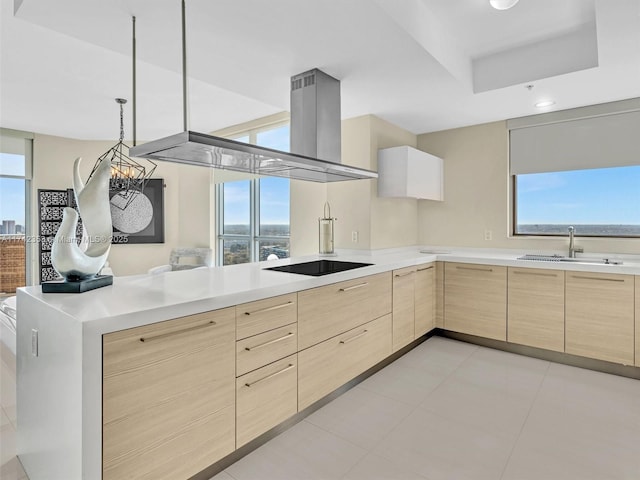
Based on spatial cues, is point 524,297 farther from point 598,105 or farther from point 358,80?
point 358,80

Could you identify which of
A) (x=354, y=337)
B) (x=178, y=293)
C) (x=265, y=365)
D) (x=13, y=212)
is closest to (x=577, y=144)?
(x=354, y=337)

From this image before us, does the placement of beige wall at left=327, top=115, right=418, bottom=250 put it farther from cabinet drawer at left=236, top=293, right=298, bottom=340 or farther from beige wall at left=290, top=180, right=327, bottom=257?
cabinet drawer at left=236, top=293, right=298, bottom=340

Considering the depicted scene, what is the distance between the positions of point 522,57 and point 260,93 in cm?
203

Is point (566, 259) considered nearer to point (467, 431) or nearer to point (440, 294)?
point (440, 294)

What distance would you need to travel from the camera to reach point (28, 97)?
12.3ft

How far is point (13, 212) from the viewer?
5105mm

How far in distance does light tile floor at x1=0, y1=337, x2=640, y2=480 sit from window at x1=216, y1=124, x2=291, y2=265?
2431 mm

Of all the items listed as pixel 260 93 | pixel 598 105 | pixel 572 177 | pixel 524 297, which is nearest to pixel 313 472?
pixel 524 297

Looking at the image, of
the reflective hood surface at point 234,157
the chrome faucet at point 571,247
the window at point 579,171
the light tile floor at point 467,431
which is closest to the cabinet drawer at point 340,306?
the light tile floor at point 467,431

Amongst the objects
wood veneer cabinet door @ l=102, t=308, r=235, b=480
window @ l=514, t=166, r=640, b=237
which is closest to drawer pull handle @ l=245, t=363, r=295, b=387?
wood veneer cabinet door @ l=102, t=308, r=235, b=480

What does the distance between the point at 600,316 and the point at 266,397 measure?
261 cm

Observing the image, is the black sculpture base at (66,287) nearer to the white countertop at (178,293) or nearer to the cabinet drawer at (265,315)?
the white countertop at (178,293)

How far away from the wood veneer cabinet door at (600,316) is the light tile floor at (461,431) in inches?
7.3

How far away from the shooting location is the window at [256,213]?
455 cm
